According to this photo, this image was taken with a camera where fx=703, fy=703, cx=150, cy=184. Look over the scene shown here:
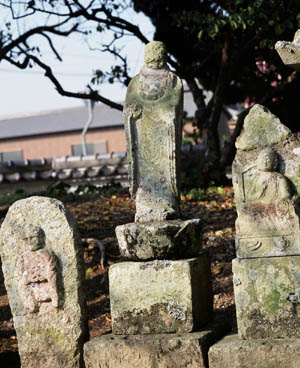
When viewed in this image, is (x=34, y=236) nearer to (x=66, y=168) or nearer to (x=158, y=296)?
(x=158, y=296)

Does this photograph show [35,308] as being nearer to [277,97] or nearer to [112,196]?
Result: [112,196]

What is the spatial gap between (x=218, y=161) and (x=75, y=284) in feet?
21.2

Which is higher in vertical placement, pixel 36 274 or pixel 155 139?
pixel 155 139

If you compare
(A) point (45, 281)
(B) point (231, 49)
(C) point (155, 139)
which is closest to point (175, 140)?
(C) point (155, 139)

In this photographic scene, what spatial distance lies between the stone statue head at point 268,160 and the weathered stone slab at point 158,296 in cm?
80

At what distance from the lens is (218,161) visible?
A: 1116 centimetres

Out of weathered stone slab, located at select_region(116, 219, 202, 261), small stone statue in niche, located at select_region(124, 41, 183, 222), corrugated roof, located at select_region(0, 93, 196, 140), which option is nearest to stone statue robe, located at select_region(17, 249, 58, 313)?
weathered stone slab, located at select_region(116, 219, 202, 261)

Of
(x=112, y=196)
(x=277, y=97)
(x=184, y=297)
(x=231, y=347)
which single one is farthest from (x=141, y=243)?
(x=277, y=97)

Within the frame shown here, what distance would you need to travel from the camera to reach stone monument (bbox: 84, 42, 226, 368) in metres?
4.67

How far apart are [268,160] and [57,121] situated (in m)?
27.4

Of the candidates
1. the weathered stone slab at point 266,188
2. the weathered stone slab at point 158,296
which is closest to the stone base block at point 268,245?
the weathered stone slab at point 266,188

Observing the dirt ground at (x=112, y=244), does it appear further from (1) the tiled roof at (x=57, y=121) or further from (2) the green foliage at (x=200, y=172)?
(1) the tiled roof at (x=57, y=121)

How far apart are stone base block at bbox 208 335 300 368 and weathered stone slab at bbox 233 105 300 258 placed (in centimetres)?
56

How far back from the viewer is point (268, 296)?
4.50m
